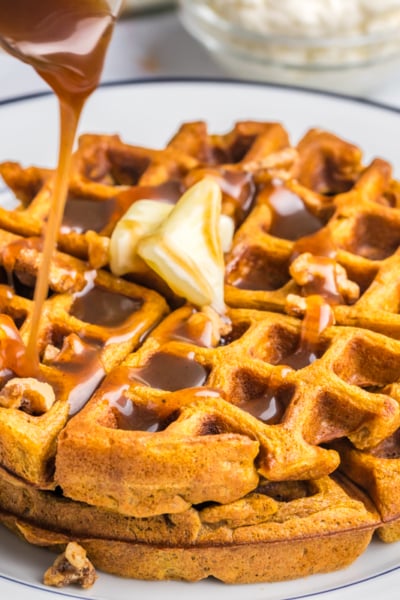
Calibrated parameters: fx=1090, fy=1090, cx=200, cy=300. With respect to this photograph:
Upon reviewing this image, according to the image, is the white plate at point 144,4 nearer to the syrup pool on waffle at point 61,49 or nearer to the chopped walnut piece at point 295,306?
the syrup pool on waffle at point 61,49

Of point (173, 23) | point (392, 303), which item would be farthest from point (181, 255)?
point (173, 23)

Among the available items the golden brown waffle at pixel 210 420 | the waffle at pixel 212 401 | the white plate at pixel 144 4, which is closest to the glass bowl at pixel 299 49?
the white plate at pixel 144 4

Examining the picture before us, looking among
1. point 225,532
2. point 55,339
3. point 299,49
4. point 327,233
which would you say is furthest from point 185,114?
point 225,532

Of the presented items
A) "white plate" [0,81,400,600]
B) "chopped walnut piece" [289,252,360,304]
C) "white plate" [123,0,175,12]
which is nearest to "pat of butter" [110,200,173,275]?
"chopped walnut piece" [289,252,360,304]

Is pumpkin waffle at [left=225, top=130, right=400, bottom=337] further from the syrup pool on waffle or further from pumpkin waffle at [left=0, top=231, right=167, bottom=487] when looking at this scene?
the syrup pool on waffle

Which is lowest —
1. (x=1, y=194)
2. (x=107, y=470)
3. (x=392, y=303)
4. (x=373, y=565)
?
(x=1, y=194)

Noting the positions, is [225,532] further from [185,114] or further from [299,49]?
[299,49]

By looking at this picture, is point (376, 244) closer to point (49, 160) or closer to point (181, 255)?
point (181, 255)
